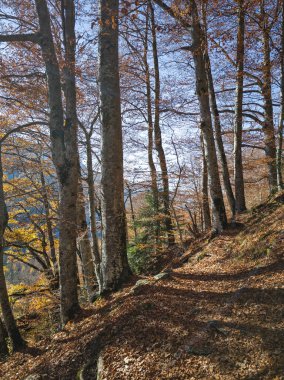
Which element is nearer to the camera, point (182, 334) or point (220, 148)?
point (182, 334)

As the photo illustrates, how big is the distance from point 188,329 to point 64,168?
4.01m

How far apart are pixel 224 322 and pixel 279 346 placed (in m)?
0.87

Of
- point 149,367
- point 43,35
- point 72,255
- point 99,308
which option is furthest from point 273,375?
point 43,35

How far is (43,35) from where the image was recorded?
20.0ft

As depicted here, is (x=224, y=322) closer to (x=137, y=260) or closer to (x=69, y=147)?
(x=69, y=147)

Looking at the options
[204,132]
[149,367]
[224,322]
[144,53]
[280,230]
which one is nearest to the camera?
[149,367]

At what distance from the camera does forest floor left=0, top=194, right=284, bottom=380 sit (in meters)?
2.87

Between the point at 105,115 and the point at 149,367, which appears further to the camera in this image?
the point at 105,115

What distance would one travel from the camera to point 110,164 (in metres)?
5.77

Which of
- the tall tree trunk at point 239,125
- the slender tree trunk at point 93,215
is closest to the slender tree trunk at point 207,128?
the tall tree trunk at point 239,125

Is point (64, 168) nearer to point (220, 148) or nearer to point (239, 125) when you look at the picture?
point (239, 125)

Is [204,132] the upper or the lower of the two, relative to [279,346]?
upper

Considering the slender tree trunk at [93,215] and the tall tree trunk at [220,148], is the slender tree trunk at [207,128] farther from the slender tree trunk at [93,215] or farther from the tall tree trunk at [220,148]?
the slender tree trunk at [93,215]

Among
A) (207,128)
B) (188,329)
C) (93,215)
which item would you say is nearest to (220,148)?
(207,128)
